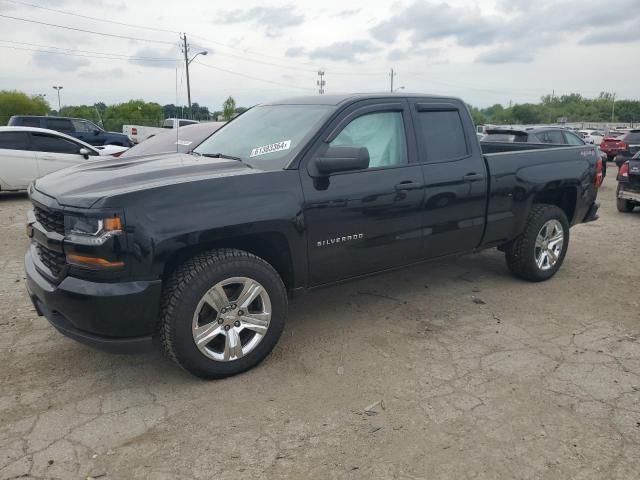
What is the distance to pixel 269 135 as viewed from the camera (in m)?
4.12

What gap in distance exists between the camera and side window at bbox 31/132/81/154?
10969mm

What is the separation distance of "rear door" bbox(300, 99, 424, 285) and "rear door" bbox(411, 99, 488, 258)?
129mm

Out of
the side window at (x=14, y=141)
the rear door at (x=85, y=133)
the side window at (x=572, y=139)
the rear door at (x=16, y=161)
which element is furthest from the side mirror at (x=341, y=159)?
the rear door at (x=85, y=133)

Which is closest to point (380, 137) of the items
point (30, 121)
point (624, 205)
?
point (624, 205)

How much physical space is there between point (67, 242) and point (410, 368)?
2368 mm

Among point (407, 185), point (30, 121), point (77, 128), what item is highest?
point (30, 121)

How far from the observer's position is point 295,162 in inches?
144

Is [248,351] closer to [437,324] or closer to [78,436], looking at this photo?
[78,436]

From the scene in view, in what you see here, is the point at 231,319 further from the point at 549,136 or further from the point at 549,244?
the point at 549,136

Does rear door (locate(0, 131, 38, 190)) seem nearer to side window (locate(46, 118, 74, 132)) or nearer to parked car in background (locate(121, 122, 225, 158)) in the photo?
parked car in background (locate(121, 122, 225, 158))

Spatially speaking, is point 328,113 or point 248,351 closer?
point 248,351

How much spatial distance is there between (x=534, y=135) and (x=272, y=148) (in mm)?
10798

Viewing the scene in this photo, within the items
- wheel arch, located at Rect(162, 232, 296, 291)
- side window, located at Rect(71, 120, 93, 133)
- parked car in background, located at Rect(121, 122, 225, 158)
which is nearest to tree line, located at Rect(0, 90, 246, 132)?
side window, located at Rect(71, 120, 93, 133)

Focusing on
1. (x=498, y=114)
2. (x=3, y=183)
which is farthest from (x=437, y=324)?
(x=498, y=114)
